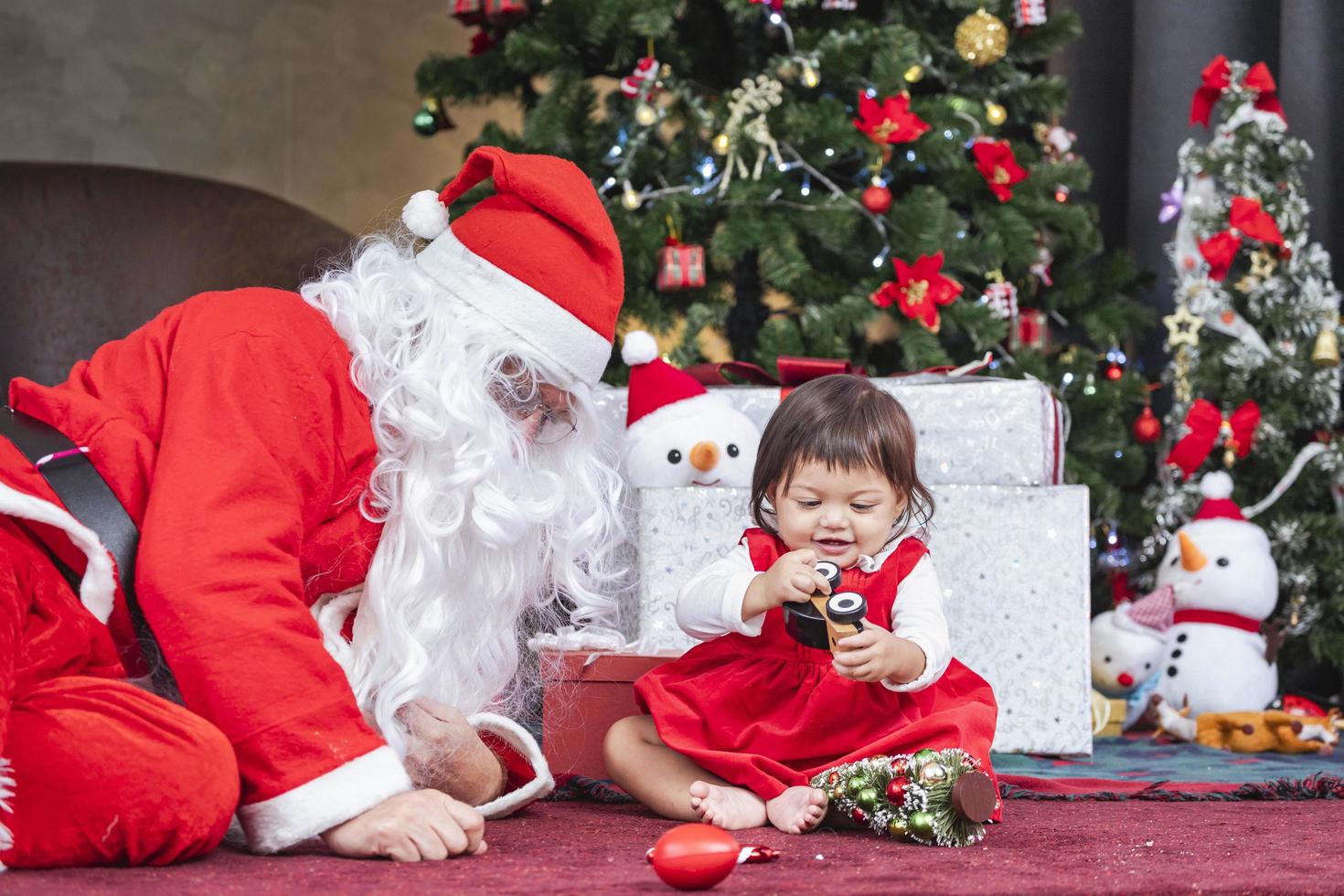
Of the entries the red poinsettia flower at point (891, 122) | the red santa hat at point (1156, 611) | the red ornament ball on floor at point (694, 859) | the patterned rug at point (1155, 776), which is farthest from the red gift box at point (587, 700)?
the red poinsettia flower at point (891, 122)

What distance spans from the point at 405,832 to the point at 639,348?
3.13ft

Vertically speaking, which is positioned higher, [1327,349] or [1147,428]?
[1327,349]

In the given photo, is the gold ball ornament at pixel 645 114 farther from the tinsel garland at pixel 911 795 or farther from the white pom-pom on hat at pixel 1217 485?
the tinsel garland at pixel 911 795

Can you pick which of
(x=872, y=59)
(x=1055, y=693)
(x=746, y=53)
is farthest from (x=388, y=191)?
(x=1055, y=693)

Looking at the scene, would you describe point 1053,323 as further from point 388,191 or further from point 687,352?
point 388,191

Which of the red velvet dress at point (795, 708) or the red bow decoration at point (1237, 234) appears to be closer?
the red velvet dress at point (795, 708)

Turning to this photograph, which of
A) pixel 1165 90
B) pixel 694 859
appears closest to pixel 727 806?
pixel 694 859

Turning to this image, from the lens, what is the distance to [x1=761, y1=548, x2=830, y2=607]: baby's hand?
133cm

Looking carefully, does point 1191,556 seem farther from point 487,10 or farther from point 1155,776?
point 487,10

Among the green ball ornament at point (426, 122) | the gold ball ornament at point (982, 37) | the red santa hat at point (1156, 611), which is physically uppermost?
the gold ball ornament at point (982, 37)

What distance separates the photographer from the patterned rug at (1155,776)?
1.57 m

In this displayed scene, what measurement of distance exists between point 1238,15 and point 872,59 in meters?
0.89

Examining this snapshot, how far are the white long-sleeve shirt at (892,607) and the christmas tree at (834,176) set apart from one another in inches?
39.5

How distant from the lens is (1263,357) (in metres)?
2.46
